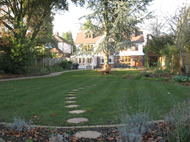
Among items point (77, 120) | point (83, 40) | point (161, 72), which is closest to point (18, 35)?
point (161, 72)

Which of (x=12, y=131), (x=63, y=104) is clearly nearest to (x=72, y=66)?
(x=63, y=104)

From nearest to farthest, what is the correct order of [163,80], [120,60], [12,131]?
[12,131] → [163,80] → [120,60]

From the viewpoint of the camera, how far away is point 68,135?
2.76 metres

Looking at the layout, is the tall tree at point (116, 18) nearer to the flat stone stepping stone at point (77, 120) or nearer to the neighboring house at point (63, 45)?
the flat stone stepping stone at point (77, 120)

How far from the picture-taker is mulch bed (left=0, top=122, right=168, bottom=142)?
259 cm

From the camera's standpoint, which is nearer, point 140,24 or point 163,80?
point 163,80

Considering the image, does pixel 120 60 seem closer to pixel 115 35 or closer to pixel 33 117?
pixel 115 35

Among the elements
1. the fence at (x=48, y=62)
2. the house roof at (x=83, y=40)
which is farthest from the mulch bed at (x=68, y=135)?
the house roof at (x=83, y=40)

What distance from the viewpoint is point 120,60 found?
34031mm

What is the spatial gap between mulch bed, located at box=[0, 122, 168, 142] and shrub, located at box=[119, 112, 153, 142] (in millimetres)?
161

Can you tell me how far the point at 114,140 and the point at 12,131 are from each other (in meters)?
1.64

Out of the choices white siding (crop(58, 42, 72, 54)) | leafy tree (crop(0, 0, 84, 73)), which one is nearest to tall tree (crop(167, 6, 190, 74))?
leafy tree (crop(0, 0, 84, 73))

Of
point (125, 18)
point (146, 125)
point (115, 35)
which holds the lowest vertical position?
point (146, 125)

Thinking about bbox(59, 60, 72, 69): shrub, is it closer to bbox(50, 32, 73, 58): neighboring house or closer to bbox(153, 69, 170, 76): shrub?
bbox(50, 32, 73, 58): neighboring house
